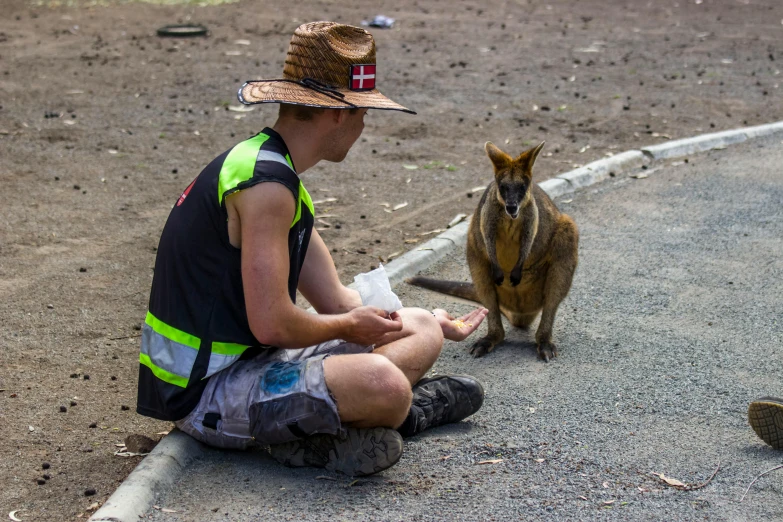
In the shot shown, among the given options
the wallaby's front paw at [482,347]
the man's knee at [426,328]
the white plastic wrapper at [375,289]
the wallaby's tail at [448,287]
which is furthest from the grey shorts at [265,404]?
the wallaby's tail at [448,287]

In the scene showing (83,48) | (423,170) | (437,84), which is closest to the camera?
(423,170)

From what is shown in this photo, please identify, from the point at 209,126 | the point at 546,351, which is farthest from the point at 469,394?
the point at 209,126

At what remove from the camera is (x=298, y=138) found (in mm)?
3500

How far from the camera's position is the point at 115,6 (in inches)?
571

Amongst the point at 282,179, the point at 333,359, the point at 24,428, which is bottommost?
the point at 24,428

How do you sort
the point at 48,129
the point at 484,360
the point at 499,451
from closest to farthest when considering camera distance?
1. the point at 499,451
2. the point at 484,360
3. the point at 48,129

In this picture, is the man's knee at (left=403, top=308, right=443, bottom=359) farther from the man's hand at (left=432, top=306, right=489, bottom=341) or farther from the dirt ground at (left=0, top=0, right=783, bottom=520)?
the dirt ground at (left=0, top=0, right=783, bottom=520)

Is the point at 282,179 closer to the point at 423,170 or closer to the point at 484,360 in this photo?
the point at 484,360

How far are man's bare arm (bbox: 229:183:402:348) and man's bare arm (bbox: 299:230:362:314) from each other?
2.09 ft

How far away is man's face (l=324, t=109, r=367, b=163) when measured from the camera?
352 cm

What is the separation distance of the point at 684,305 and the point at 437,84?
577 centimetres

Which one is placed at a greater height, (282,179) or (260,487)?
(282,179)

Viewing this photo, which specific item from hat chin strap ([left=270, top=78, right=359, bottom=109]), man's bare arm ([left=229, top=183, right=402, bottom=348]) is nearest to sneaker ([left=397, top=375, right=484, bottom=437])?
man's bare arm ([left=229, top=183, right=402, bottom=348])

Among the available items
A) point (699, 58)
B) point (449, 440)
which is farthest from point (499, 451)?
point (699, 58)
